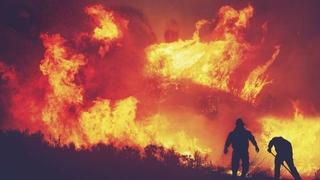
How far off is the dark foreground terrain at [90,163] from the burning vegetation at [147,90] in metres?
2.13

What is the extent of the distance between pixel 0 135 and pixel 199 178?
10502 millimetres

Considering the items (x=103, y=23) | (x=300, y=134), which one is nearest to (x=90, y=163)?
(x=103, y=23)

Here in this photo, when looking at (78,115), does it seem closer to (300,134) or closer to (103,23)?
(103,23)

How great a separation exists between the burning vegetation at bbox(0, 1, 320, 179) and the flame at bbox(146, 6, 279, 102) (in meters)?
0.06

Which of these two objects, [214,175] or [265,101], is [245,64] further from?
[214,175]

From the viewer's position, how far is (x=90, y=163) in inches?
941

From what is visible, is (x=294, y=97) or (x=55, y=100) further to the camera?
(x=294, y=97)

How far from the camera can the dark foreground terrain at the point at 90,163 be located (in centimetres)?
2144

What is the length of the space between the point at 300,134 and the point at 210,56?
23.0ft

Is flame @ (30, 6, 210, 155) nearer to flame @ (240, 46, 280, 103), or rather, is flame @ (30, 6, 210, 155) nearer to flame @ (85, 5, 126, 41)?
flame @ (85, 5, 126, 41)

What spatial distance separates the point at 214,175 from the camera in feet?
76.4

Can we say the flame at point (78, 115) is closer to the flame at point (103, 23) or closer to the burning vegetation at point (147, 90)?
the burning vegetation at point (147, 90)

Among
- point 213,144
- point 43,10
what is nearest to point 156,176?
point 213,144

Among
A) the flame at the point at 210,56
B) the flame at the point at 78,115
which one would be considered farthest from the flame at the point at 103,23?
the flame at the point at 210,56
